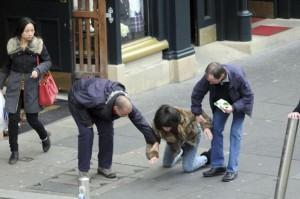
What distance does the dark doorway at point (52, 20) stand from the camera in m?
12.2

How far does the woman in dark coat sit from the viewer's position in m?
9.62

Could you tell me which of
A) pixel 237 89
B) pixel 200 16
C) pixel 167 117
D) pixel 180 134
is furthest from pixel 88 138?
pixel 200 16

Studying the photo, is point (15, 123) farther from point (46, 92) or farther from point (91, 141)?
point (91, 141)

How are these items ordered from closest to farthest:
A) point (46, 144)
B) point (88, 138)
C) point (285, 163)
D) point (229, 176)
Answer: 1. point (285, 163)
2. point (88, 138)
3. point (229, 176)
4. point (46, 144)

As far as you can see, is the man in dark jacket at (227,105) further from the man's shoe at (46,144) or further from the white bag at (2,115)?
the white bag at (2,115)

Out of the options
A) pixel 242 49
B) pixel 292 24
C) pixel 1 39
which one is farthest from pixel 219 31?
pixel 1 39

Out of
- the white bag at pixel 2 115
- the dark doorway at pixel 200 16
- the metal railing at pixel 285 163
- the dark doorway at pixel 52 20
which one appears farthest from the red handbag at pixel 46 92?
the dark doorway at pixel 200 16

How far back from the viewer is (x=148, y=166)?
30.9 feet

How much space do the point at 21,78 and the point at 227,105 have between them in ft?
7.87

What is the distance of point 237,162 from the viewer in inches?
350

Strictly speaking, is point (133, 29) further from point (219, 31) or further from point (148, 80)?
point (219, 31)

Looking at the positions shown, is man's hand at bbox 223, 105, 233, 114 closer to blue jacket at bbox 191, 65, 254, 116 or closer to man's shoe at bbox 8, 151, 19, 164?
blue jacket at bbox 191, 65, 254, 116

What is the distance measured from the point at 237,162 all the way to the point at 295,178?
59 centimetres

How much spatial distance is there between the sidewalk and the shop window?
920 millimetres
